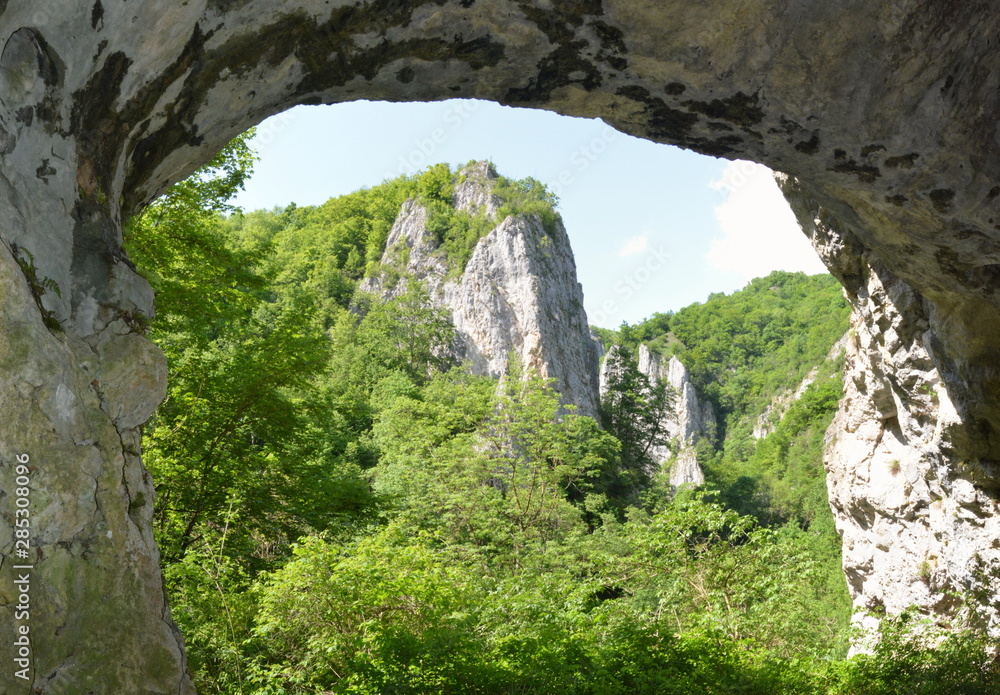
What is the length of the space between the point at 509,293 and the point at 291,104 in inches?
1432

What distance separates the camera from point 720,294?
99.8m

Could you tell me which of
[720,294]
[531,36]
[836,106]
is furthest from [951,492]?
[720,294]

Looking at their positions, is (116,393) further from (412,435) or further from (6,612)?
(412,435)

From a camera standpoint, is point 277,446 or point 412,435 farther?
point 412,435

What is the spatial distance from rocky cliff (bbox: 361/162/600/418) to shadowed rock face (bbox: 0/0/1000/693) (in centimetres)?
3220

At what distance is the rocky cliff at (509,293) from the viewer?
39.1 m

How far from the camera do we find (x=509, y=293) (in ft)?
132

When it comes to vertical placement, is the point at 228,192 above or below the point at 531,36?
above

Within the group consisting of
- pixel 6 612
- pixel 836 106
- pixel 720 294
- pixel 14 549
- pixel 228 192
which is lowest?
pixel 6 612

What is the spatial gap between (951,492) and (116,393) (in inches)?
299

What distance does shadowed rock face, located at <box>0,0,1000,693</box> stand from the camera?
2410mm

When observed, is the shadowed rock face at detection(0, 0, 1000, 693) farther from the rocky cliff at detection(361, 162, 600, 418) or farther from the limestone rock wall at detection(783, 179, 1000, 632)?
the rocky cliff at detection(361, 162, 600, 418)

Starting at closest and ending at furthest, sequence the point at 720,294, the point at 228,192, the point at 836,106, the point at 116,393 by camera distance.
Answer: the point at 116,393
the point at 836,106
the point at 228,192
the point at 720,294

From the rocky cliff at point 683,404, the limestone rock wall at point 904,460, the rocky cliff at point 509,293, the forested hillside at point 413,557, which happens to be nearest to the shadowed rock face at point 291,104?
the limestone rock wall at point 904,460
